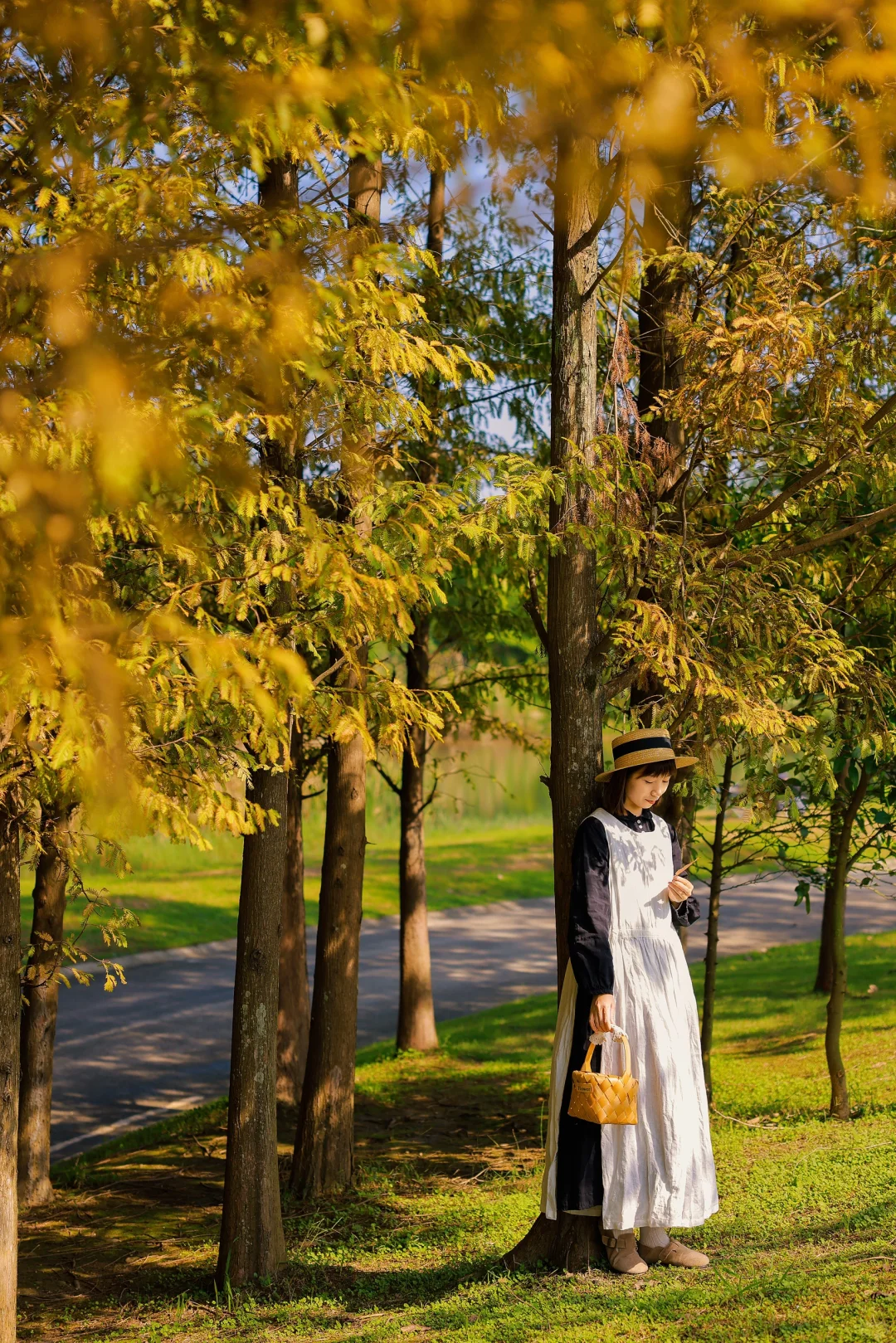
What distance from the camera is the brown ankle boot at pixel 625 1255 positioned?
16.3 ft

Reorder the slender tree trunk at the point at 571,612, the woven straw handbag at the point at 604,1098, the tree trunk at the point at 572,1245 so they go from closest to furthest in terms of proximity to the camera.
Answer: the woven straw handbag at the point at 604,1098 → the tree trunk at the point at 572,1245 → the slender tree trunk at the point at 571,612

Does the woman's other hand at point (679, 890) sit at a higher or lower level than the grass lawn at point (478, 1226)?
higher

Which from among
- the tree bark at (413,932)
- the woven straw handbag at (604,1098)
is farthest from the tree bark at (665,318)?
the tree bark at (413,932)

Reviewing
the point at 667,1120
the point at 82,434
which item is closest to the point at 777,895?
the point at 667,1120

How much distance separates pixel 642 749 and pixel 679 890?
561 millimetres

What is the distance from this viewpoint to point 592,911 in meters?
4.89

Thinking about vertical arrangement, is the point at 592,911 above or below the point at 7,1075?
above

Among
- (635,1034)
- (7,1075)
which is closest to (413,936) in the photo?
(7,1075)

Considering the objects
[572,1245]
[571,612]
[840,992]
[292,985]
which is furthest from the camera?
[292,985]

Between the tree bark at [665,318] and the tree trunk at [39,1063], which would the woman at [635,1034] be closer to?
the tree bark at [665,318]

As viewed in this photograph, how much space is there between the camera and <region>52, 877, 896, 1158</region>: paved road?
36.6ft

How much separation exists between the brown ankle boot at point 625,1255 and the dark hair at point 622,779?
161 cm

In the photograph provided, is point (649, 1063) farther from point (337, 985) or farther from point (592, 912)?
point (337, 985)

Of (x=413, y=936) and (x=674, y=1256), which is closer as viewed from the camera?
(x=674, y=1256)
